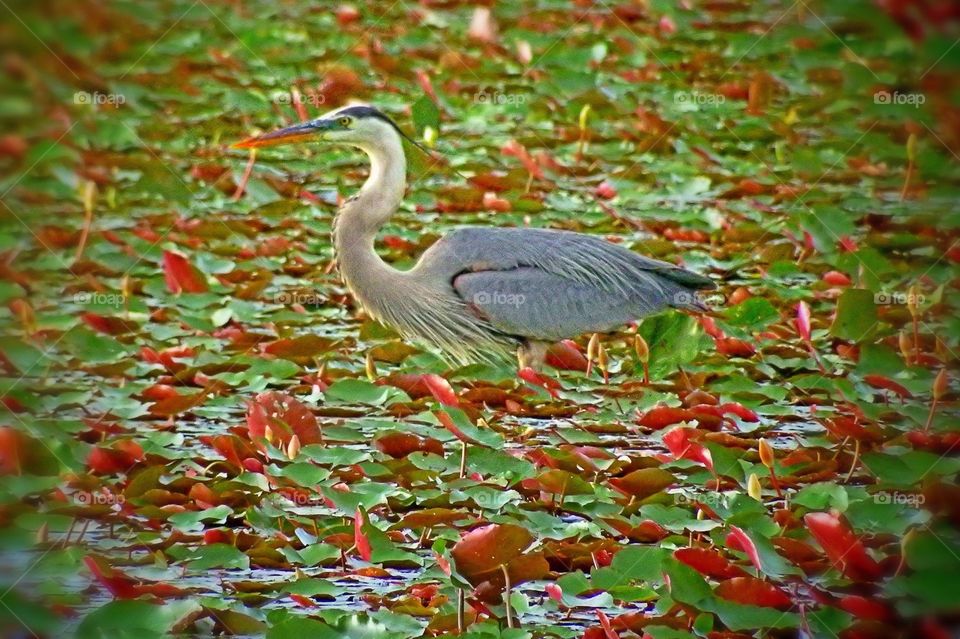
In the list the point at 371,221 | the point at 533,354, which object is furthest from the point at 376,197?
the point at 533,354

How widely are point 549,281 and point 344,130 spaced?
0.98 meters

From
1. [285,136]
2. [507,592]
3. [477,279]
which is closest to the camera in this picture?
[507,592]

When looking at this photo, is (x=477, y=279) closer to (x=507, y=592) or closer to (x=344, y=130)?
(x=344, y=130)

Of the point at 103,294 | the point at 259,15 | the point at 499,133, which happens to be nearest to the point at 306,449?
the point at 103,294

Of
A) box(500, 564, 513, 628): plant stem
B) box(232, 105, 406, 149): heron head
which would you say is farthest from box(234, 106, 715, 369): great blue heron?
box(500, 564, 513, 628): plant stem

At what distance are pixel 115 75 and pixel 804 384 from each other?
18.6 feet

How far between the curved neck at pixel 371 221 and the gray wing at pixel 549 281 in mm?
202

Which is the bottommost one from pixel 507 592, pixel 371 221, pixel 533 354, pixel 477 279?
pixel 507 592

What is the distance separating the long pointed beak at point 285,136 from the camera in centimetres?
571

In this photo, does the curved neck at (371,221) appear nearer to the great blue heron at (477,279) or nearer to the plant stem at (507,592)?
the great blue heron at (477,279)

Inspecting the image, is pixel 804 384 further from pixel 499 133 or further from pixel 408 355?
pixel 499 133

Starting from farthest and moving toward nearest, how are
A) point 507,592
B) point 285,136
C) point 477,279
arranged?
point 477,279
point 285,136
point 507,592

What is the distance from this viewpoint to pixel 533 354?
590 centimetres

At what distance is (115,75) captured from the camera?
959cm
